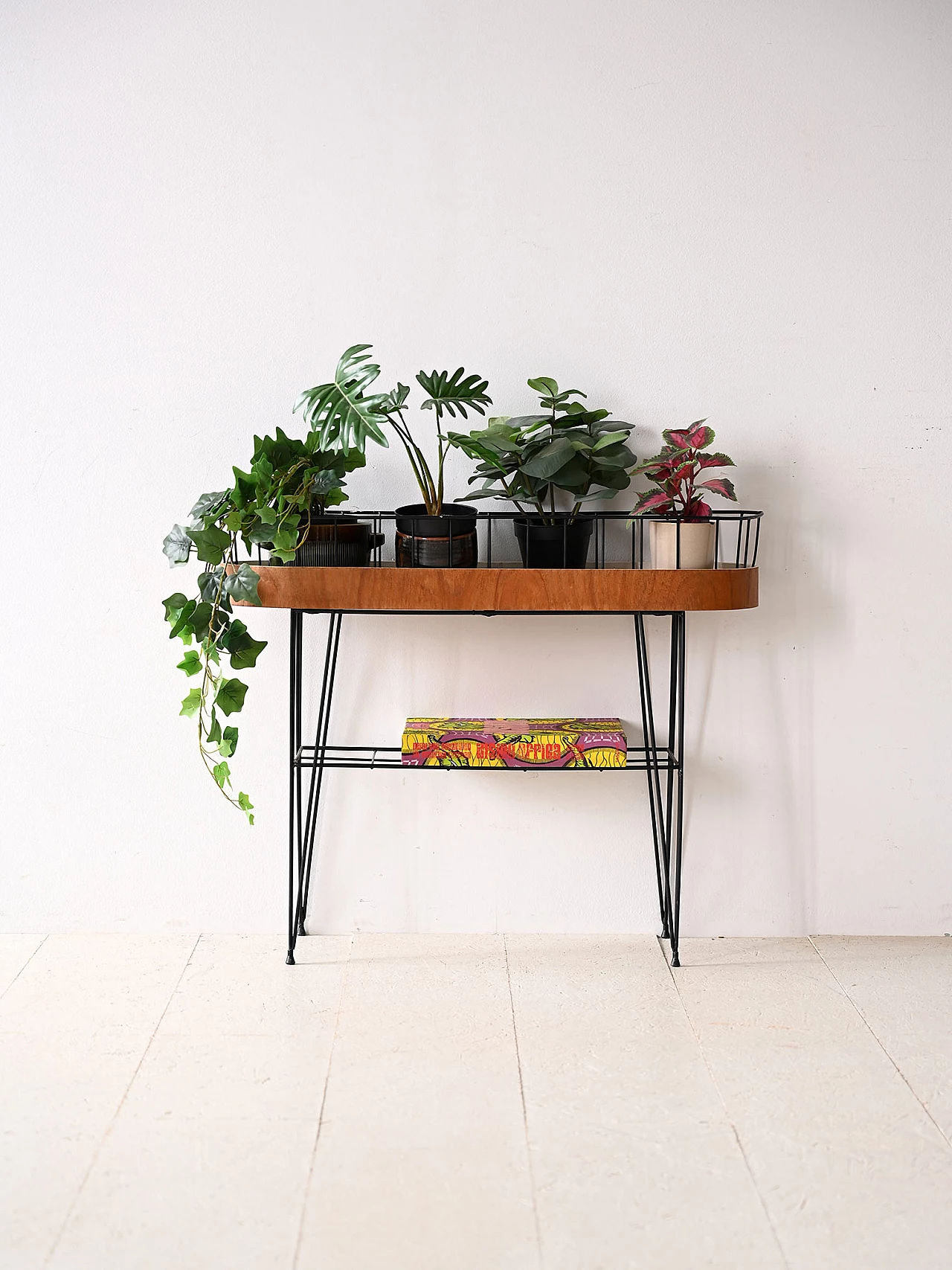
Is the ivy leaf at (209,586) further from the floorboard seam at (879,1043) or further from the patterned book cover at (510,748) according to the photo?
the floorboard seam at (879,1043)

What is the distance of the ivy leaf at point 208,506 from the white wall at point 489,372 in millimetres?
294

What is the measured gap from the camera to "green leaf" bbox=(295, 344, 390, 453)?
179 cm

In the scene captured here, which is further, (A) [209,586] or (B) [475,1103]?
(A) [209,586]

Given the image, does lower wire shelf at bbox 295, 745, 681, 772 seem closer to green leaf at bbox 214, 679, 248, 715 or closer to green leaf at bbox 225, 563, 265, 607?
green leaf at bbox 214, 679, 248, 715

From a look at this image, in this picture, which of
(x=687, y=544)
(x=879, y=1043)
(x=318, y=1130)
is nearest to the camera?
(x=318, y=1130)

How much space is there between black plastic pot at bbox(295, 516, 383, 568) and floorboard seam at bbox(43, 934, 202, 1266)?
829mm

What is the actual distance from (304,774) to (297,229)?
1.09 metres

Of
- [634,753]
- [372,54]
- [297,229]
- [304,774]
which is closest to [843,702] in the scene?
[634,753]

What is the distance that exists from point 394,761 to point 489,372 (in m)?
0.79

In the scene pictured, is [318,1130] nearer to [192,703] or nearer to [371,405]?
[192,703]

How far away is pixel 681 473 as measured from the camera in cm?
191

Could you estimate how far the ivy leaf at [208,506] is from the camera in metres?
1.83

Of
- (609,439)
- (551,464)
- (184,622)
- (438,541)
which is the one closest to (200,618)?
(184,622)

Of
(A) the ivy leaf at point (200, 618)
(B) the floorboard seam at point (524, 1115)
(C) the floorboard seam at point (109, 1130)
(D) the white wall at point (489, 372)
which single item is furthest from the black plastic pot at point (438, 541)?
(C) the floorboard seam at point (109, 1130)
